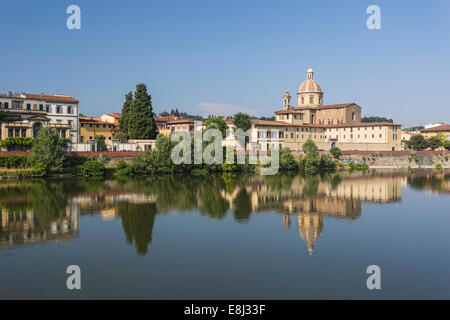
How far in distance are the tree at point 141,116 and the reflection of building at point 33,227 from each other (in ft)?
112

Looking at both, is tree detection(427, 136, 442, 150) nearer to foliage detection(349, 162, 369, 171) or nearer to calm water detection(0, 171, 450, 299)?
foliage detection(349, 162, 369, 171)

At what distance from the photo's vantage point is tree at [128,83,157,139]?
60.2 meters

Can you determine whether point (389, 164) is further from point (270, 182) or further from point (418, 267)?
point (418, 267)

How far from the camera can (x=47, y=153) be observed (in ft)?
150

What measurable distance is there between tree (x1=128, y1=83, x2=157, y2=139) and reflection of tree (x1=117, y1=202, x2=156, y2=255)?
3152 centimetres

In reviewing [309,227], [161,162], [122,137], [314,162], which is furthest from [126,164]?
[309,227]

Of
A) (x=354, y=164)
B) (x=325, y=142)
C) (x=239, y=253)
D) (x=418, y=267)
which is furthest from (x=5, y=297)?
(x=325, y=142)

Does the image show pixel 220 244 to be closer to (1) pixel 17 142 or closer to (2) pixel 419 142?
(1) pixel 17 142

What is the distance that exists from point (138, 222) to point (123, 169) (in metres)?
29.3

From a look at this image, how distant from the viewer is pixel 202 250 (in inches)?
720

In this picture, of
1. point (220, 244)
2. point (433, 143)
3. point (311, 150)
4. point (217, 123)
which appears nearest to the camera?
point (220, 244)

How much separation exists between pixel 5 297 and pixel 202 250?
25.6 ft
